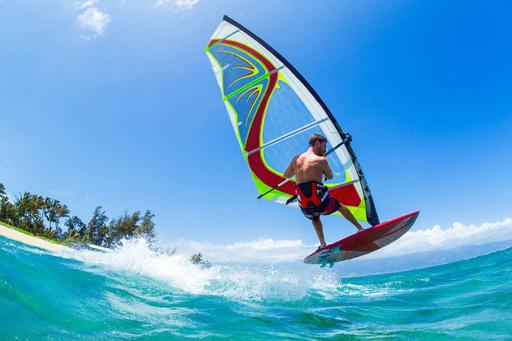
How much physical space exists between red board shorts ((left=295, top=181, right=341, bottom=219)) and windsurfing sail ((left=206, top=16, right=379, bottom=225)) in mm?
1449

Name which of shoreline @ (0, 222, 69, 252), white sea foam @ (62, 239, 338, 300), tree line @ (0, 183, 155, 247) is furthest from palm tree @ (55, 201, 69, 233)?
white sea foam @ (62, 239, 338, 300)

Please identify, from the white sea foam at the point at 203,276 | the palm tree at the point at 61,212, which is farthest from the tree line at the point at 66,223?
the white sea foam at the point at 203,276

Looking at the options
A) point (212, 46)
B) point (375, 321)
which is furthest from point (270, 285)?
point (212, 46)

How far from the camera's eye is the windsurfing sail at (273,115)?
22.0 ft

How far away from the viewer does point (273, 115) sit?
740cm

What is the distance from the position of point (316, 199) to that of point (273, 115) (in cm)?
298

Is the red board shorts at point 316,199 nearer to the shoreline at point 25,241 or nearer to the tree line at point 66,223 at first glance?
the shoreline at point 25,241

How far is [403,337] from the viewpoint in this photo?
3670 mm

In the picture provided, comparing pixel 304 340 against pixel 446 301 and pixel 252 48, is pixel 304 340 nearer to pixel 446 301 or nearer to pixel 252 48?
pixel 446 301

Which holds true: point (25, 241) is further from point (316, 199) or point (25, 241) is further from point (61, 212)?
point (61, 212)

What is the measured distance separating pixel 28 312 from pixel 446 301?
23.0 feet

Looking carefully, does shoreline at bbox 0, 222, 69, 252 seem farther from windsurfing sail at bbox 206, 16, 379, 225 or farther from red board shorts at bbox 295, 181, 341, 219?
red board shorts at bbox 295, 181, 341, 219

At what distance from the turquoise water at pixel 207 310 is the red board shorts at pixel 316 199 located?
1.77 meters

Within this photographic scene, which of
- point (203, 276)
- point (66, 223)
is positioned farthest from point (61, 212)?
point (203, 276)
